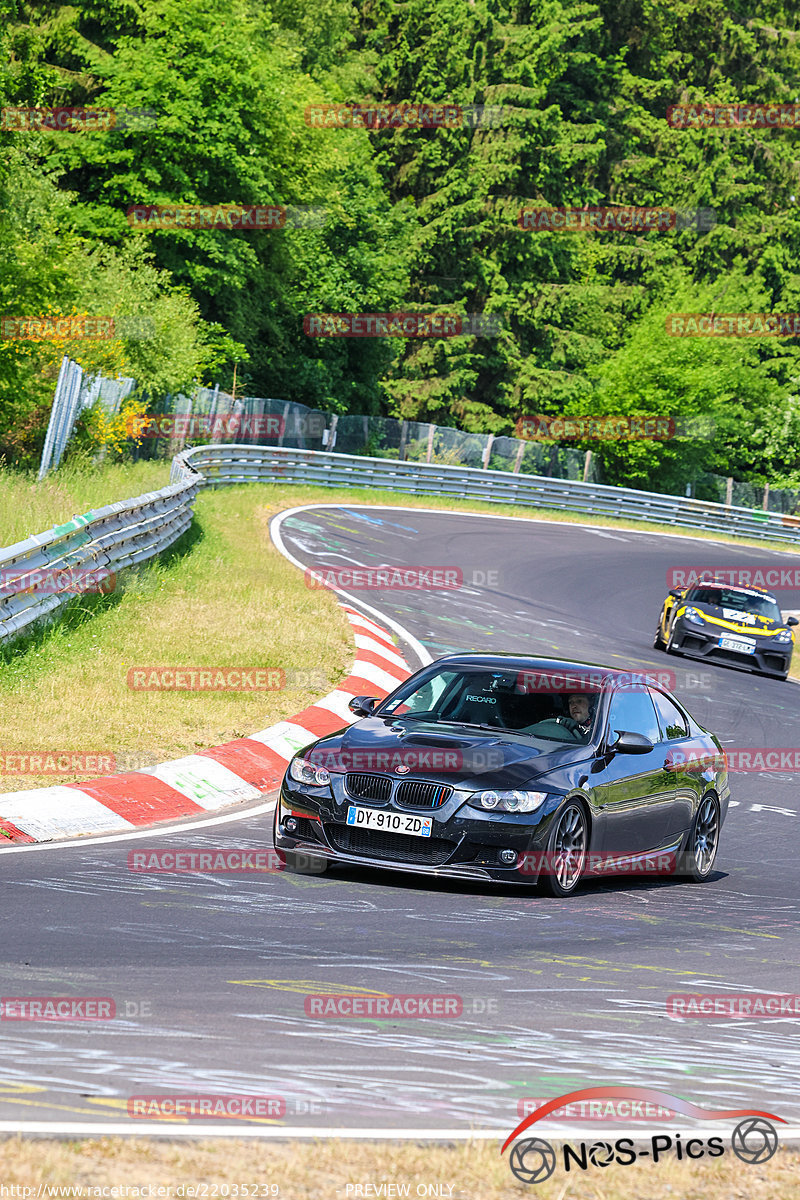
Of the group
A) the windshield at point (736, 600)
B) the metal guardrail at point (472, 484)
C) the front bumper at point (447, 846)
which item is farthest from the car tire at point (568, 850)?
the metal guardrail at point (472, 484)

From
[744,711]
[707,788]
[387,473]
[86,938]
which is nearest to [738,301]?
[387,473]

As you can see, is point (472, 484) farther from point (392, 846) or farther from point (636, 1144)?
point (636, 1144)

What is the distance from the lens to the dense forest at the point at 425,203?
145 feet

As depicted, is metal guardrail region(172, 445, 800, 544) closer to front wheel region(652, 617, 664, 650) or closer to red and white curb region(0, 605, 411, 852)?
front wheel region(652, 617, 664, 650)

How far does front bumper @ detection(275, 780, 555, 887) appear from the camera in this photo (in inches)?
340

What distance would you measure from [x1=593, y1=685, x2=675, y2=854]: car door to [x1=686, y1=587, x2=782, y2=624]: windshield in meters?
14.4

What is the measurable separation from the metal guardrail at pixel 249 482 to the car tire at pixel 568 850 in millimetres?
5824

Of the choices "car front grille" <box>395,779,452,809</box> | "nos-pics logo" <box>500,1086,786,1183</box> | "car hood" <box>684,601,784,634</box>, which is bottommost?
"car hood" <box>684,601,784,634</box>

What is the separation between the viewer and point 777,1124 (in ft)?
15.9

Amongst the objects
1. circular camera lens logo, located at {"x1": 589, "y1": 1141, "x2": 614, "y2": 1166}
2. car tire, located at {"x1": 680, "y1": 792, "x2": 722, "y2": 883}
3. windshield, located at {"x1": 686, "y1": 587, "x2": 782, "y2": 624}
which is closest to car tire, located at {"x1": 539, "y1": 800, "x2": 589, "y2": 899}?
car tire, located at {"x1": 680, "y1": 792, "x2": 722, "y2": 883}

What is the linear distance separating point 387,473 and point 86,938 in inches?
1467

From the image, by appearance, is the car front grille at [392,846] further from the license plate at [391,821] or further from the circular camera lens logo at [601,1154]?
the circular camera lens logo at [601,1154]

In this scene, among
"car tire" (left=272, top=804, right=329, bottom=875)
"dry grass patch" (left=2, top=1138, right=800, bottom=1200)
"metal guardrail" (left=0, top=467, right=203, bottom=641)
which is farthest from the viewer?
"metal guardrail" (left=0, top=467, right=203, bottom=641)

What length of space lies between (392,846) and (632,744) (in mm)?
1761
